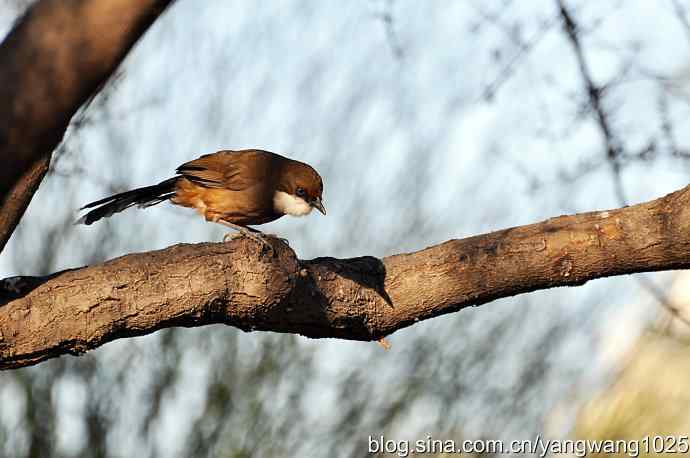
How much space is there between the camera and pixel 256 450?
4.84 meters

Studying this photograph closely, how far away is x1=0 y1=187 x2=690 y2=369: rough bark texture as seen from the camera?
2963 mm

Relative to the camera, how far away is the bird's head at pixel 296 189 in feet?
15.3

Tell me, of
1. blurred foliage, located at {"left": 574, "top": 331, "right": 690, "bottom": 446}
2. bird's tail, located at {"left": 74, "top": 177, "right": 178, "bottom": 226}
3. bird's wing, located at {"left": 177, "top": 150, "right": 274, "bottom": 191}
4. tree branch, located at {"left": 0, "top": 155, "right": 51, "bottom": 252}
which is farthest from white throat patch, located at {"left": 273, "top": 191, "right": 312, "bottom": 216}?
blurred foliage, located at {"left": 574, "top": 331, "right": 690, "bottom": 446}

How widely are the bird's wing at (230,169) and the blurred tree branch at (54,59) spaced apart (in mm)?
2757

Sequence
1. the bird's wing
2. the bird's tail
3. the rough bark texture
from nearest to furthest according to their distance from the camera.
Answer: the rough bark texture < the bird's tail < the bird's wing

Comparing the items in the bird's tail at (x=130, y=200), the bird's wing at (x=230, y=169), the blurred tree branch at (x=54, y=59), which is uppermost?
the bird's wing at (x=230, y=169)

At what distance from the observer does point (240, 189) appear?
15.2 ft

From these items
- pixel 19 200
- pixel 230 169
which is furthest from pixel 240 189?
pixel 19 200

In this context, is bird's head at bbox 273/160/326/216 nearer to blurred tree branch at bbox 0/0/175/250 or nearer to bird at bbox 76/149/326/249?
bird at bbox 76/149/326/249

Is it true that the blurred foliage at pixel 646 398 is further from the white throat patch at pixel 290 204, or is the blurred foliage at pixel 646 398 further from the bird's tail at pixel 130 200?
the bird's tail at pixel 130 200

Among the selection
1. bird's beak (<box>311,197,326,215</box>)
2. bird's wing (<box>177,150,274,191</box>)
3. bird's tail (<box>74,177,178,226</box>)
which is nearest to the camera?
bird's tail (<box>74,177,178,226</box>)

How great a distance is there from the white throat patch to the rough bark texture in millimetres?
1292

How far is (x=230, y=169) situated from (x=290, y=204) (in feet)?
1.14

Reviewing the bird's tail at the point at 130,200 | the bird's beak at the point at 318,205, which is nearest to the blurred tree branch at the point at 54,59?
the bird's tail at the point at 130,200
